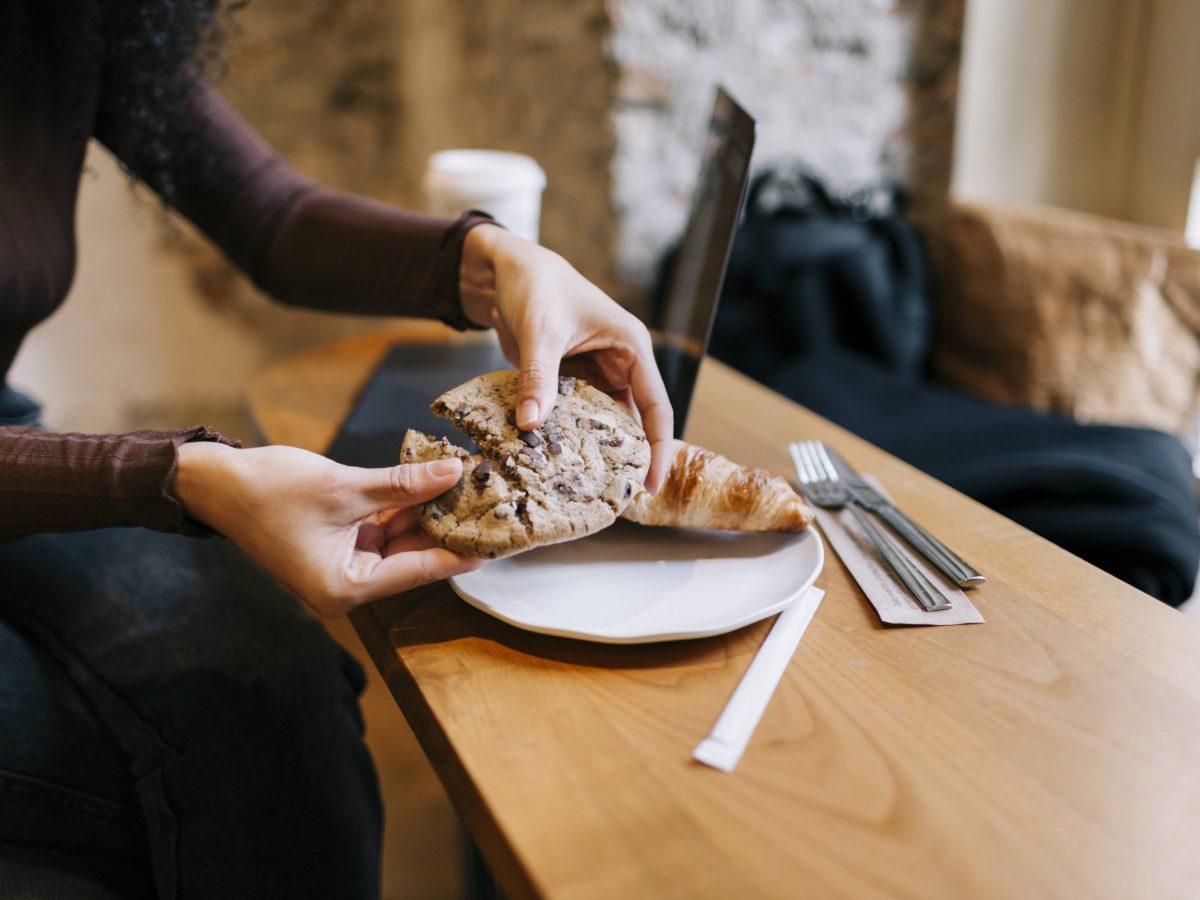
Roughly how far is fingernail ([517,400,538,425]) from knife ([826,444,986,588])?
332 mm

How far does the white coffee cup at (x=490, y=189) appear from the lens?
1298 millimetres

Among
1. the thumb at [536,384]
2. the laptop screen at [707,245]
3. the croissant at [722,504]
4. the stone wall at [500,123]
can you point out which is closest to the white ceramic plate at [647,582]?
the croissant at [722,504]

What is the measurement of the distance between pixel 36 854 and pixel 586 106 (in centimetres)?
156

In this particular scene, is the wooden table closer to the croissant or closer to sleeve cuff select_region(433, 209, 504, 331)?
the croissant

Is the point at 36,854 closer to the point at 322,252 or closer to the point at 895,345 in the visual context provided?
the point at 322,252

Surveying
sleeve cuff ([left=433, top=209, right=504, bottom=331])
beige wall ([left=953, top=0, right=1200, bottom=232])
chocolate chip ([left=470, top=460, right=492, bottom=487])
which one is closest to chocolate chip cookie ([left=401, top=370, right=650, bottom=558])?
chocolate chip ([left=470, top=460, right=492, bottom=487])

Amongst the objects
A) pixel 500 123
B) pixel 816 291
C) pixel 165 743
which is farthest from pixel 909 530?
pixel 500 123

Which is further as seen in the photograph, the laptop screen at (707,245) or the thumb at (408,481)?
the laptop screen at (707,245)

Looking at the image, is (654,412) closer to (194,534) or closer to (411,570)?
(411,570)

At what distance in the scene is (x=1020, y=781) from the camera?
488mm

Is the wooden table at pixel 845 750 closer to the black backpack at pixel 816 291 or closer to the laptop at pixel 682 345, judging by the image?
the laptop at pixel 682 345

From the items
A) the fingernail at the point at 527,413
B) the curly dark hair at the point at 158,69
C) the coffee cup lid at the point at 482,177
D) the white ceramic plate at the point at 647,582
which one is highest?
the curly dark hair at the point at 158,69

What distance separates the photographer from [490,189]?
130cm

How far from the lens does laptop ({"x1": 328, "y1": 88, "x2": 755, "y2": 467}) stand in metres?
0.87
